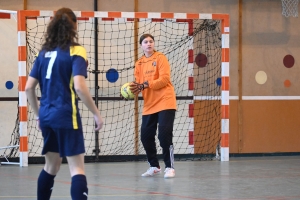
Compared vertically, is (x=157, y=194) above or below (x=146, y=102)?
below

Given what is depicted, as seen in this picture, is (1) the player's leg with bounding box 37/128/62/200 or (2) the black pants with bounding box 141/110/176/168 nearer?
(1) the player's leg with bounding box 37/128/62/200

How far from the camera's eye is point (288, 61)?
11180mm

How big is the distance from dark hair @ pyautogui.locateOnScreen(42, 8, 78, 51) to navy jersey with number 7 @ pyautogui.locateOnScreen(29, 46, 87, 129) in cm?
5

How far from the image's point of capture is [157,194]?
6117 mm

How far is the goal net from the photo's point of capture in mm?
10367

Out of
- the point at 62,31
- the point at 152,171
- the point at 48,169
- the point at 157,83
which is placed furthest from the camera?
the point at 152,171

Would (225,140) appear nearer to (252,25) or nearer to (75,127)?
(252,25)

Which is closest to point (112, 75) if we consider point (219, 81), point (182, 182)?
point (219, 81)

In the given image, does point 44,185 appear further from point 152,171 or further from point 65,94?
point 152,171

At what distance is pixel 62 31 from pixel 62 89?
1.39 feet

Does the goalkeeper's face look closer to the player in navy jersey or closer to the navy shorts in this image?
the player in navy jersey

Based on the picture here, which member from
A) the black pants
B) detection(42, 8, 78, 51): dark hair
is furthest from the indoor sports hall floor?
detection(42, 8, 78, 51): dark hair

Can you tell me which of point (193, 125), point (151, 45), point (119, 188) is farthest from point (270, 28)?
point (119, 188)

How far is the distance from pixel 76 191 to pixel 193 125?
661cm
